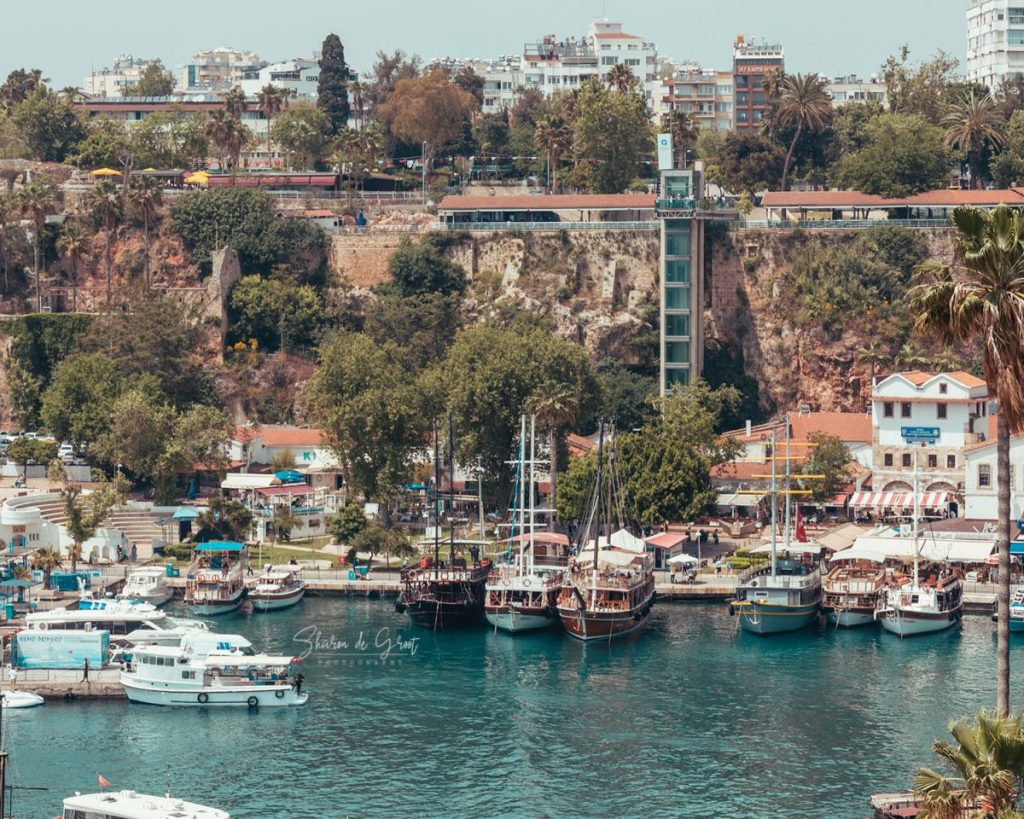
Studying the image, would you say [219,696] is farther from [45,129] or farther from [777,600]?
[45,129]

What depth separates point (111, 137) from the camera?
146m

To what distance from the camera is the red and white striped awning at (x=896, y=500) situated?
101500mm

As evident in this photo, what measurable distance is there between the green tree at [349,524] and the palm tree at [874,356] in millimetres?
34986

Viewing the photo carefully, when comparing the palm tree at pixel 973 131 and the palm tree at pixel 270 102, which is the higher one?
the palm tree at pixel 270 102

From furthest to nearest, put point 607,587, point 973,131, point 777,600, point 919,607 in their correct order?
point 973,131, point 777,600, point 607,587, point 919,607

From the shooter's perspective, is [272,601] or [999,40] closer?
[272,601]

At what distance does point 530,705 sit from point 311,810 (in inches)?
602

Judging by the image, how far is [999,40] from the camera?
189 m

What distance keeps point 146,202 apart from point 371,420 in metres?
32.8

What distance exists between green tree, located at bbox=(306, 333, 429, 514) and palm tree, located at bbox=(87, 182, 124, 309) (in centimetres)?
2465

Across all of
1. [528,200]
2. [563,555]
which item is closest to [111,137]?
[528,200]

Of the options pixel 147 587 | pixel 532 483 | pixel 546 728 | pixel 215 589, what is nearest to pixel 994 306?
pixel 546 728

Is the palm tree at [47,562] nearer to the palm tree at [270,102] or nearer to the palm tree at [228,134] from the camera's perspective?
the palm tree at [228,134]

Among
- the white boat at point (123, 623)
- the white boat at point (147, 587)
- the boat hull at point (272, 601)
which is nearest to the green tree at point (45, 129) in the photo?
the white boat at point (147, 587)
